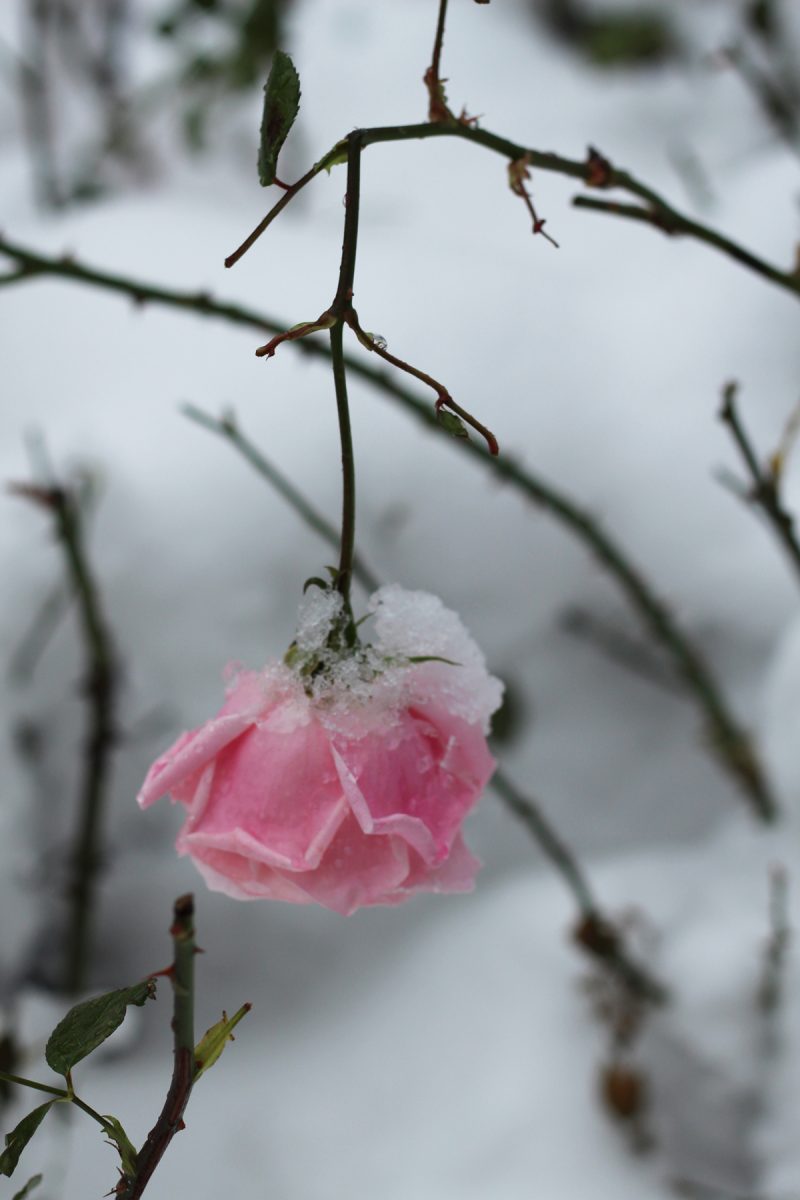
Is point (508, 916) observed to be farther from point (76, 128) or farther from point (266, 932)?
point (76, 128)

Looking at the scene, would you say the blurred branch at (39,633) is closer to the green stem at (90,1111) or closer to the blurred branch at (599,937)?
the blurred branch at (599,937)

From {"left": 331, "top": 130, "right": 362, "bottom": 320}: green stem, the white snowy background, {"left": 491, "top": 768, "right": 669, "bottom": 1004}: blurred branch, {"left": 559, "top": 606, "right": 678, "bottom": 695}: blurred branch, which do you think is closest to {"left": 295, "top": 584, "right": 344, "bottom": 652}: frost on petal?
{"left": 331, "top": 130, "right": 362, "bottom": 320}: green stem

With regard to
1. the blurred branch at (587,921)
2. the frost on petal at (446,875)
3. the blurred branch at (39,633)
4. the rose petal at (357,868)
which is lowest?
the rose petal at (357,868)

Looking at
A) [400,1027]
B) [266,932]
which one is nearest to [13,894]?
[266,932]

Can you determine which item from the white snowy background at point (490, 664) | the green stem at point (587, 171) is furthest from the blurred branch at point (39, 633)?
the green stem at point (587, 171)

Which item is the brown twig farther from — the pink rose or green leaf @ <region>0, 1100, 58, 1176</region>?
green leaf @ <region>0, 1100, 58, 1176</region>
